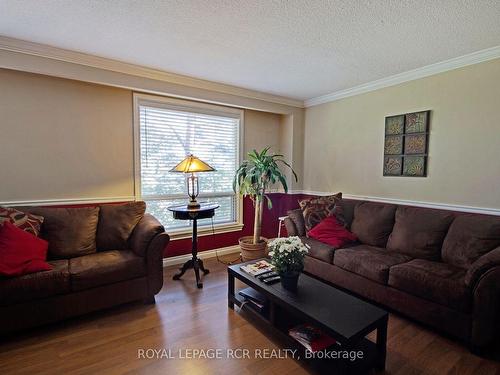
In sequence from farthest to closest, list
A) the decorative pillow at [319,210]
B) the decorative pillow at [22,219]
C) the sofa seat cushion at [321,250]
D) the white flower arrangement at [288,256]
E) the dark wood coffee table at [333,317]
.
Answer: the decorative pillow at [319,210] → the sofa seat cushion at [321,250] → the decorative pillow at [22,219] → the white flower arrangement at [288,256] → the dark wood coffee table at [333,317]

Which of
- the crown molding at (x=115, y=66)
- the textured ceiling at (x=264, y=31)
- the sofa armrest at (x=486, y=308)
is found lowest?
the sofa armrest at (x=486, y=308)

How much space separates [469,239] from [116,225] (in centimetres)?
335

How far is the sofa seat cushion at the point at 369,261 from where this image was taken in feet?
7.88

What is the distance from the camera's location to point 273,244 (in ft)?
6.89

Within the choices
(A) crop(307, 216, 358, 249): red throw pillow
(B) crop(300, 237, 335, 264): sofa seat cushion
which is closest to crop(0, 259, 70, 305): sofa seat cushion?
(B) crop(300, 237, 335, 264): sofa seat cushion

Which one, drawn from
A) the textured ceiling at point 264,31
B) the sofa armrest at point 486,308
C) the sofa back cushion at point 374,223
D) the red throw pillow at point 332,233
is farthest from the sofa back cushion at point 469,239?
Result: the textured ceiling at point 264,31

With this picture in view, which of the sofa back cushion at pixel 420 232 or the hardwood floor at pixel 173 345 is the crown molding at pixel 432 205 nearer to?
the sofa back cushion at pixel 420 232

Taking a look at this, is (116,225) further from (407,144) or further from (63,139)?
(407,144)

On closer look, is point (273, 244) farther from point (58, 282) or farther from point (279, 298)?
point (58, 282)

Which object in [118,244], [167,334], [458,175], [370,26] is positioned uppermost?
[370,26]

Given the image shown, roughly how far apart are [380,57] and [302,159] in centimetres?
206

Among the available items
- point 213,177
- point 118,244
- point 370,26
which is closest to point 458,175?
point 370,26

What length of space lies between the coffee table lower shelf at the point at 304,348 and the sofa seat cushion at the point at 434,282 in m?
0.64

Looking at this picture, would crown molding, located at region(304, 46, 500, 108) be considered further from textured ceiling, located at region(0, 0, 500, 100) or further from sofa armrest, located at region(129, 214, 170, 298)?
sofa armrest, located at region(129, 214, 170, 298)
